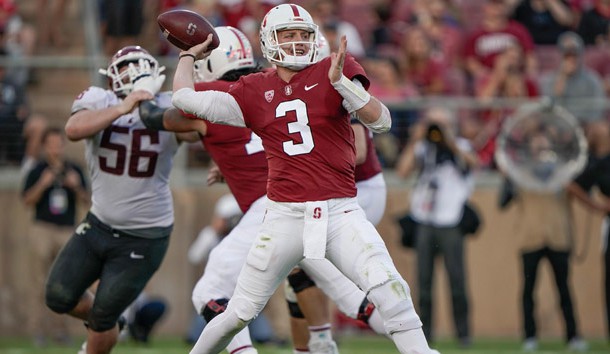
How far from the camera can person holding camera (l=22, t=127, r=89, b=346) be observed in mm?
12617

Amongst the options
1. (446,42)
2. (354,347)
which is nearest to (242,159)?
(354,347)

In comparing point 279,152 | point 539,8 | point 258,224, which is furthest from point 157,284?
point 279,152

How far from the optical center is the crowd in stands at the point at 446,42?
44.9ft

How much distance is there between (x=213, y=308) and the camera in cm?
739

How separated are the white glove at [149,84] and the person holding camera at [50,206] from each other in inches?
190

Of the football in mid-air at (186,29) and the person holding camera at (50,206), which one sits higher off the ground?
the football in mid-air at (186,29)

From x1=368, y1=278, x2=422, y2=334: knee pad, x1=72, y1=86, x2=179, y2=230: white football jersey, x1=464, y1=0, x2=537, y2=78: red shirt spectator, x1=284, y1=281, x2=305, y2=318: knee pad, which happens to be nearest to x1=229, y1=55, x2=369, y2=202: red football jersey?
x1=368, y1=278, x2=422, y2=334: knee pad

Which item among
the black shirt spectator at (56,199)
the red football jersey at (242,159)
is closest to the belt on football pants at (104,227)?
the red football jersey at (242,159)

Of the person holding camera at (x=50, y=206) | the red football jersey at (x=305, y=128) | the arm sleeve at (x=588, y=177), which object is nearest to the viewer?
the red football jersey at (x=305, y=128)

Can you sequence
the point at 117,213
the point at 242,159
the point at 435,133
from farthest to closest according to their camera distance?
the point at 435,133 → the point at 117,213 → the point at 242,159

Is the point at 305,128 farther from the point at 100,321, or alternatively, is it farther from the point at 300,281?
the point at 100,321

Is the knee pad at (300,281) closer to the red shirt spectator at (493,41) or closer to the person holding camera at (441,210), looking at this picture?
the person holding camera at (441,210)

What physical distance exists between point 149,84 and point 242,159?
2.38 feet

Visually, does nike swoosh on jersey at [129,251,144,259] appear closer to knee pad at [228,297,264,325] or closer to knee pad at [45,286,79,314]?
knee pad at [45,286,79,314]
